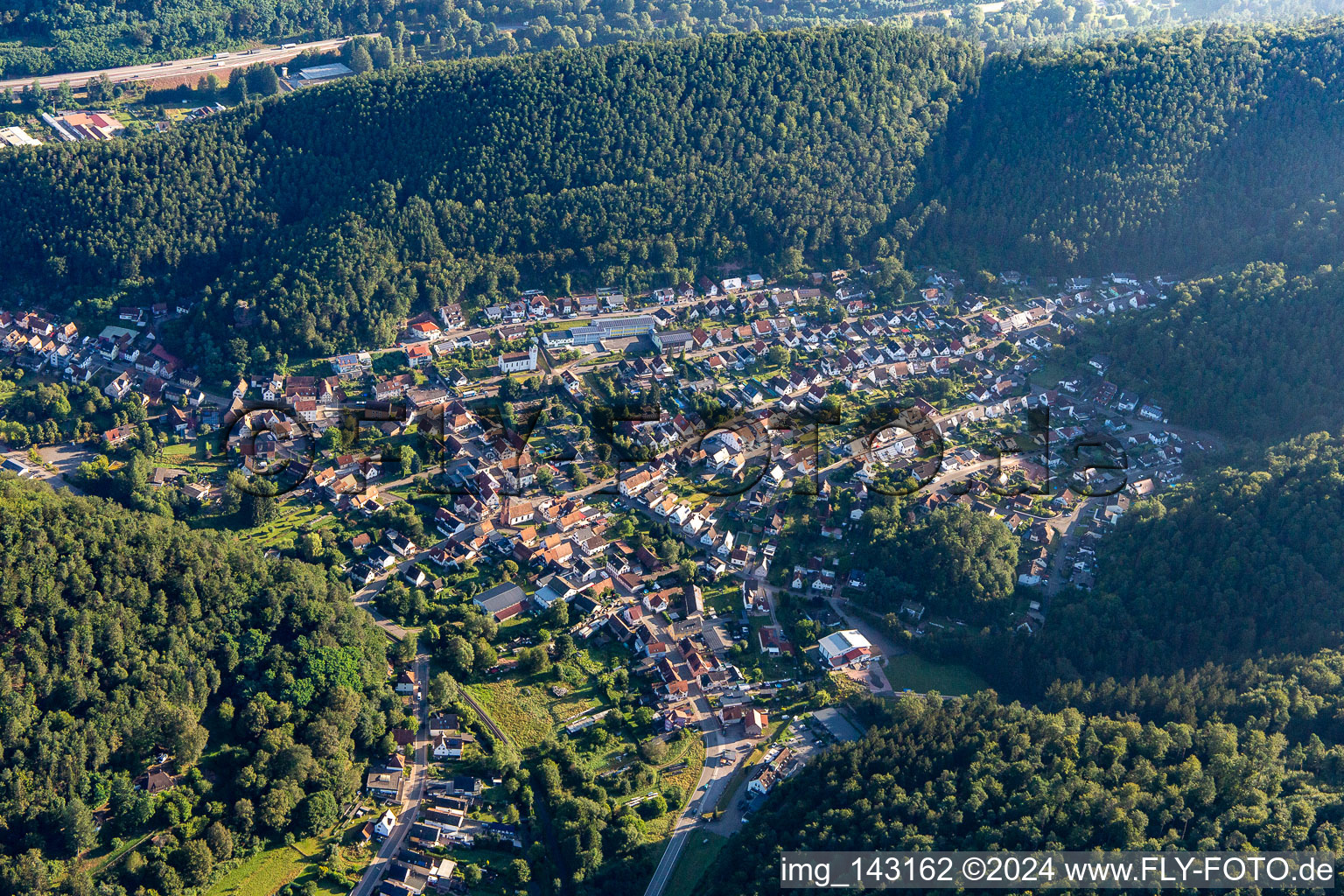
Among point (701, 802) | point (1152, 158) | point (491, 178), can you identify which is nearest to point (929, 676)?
point (701, 802)

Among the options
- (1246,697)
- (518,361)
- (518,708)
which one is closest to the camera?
(1246,697)

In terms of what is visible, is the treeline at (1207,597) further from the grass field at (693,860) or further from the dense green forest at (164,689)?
the dense green forest at (164,689)

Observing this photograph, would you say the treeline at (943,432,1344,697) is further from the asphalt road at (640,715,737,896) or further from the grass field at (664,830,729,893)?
the grass field at (664,830,729,893)

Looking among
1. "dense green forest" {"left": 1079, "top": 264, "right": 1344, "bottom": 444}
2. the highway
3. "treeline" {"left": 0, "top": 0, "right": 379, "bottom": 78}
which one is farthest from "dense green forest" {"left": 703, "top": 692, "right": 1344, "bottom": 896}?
"treeline" {"left": 0, "top": 0, "right": 379, "bottom": 78}

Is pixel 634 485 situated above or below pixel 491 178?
below

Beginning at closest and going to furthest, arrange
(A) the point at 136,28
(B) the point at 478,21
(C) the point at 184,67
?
(C) the point at 184,67 < (A) the point at 136,28 < (B) the point at 478,21

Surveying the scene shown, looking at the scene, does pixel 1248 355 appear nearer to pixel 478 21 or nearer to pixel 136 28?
pixel 478 21

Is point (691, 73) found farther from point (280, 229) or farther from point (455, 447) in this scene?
point (455, 447)

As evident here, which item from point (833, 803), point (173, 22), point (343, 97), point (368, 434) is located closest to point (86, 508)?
point (368, 434)
